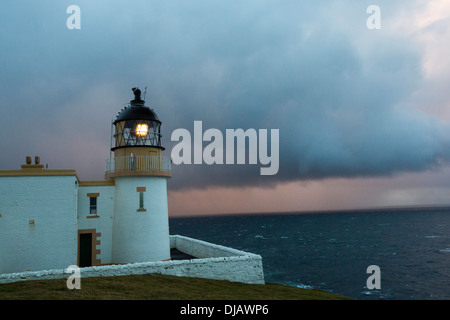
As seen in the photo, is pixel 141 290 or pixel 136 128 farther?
pixel 136 128

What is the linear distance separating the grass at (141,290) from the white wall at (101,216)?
17.1 ft

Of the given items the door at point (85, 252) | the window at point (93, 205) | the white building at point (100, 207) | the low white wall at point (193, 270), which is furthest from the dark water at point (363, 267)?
the window at point (93, 205)

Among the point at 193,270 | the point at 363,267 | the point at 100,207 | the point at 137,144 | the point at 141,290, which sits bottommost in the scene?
the point at 363,267

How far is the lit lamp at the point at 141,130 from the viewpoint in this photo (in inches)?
763

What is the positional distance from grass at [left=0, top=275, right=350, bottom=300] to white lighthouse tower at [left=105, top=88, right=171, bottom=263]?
14.3ft

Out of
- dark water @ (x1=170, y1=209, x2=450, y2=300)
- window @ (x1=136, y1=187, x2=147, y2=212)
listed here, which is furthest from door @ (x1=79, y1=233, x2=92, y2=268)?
dark water @ (x1=170, y1=209, x2=450, y2=300)

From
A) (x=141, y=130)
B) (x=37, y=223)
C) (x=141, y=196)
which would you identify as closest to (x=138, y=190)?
(x=141, y=196)

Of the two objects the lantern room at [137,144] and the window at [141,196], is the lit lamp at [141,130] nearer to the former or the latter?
the lantern room at [137,144]

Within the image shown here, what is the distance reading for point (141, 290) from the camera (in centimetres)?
1228

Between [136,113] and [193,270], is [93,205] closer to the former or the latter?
[136,113]

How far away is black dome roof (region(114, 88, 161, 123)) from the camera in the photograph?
63.6 ft

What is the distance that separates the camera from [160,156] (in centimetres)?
1969

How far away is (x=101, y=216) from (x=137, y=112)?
6.62 meters
